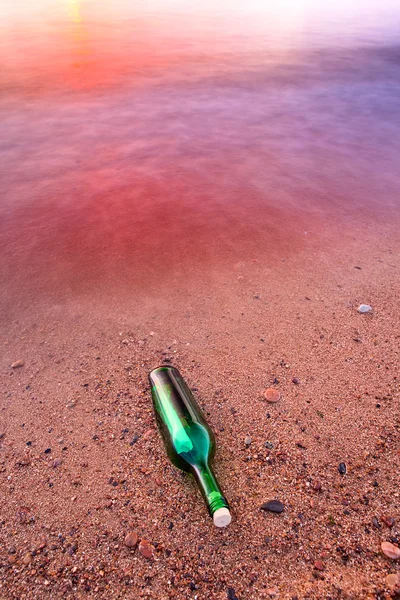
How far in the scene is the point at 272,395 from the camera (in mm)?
1424

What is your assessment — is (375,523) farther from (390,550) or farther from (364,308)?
(364,308)

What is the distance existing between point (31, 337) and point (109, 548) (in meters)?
0.98

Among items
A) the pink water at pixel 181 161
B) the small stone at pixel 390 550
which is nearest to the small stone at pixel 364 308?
the pink water at pixel 181 161

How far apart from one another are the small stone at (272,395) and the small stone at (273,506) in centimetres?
36

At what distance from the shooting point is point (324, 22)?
1045 centimetres

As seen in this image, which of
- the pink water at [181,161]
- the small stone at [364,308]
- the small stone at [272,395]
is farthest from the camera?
the pink water at [181,161]

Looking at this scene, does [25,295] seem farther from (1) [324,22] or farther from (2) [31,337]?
(1) [324,22]

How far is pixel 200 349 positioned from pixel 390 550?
0.90 meters

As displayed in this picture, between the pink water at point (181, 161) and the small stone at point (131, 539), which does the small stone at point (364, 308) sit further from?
the small stone at point (131, 539)

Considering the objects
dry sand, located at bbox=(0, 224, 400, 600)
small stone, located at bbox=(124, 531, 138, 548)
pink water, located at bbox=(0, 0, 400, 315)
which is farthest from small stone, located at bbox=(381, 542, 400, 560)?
pink water, located at bbox=(0, 0, 400, 315)

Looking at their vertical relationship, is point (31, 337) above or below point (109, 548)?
above

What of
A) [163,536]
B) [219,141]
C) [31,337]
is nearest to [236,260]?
[31,337]

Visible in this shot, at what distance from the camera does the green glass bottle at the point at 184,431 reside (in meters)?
1.08

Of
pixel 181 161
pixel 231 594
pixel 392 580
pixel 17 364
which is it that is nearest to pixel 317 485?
pixel 392 580
